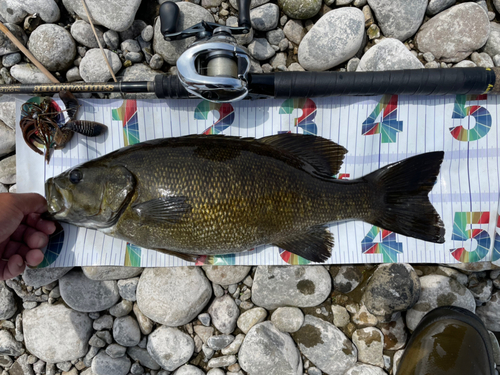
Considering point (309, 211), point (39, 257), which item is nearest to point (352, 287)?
point (309, 211)

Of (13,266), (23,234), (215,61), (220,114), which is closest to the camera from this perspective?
(215,61)

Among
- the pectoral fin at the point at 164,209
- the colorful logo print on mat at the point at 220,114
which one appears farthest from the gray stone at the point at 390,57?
the pectoral fin at the point at 164,209

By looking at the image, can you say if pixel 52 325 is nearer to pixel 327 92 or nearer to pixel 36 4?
pixel 36 4

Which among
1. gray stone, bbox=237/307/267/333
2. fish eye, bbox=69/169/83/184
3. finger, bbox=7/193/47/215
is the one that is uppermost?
fish eye, bbox=69/169/83/184

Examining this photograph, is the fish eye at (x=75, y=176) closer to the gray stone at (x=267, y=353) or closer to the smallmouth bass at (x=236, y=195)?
the smallmouth bass at (x=236, y=195)

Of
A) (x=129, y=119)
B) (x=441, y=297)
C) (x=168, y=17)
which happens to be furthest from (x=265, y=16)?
(x=441, y=297)

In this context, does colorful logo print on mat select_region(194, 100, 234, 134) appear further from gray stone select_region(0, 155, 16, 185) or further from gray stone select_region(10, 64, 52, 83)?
gray stone select_region(0, 155, 16, 185)

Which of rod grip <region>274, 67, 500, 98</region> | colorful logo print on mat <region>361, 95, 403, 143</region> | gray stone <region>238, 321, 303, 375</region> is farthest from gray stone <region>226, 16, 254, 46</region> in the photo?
gray stone <region>238, 321, 303, 375</region>

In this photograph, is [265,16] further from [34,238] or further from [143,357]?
[143,357]
